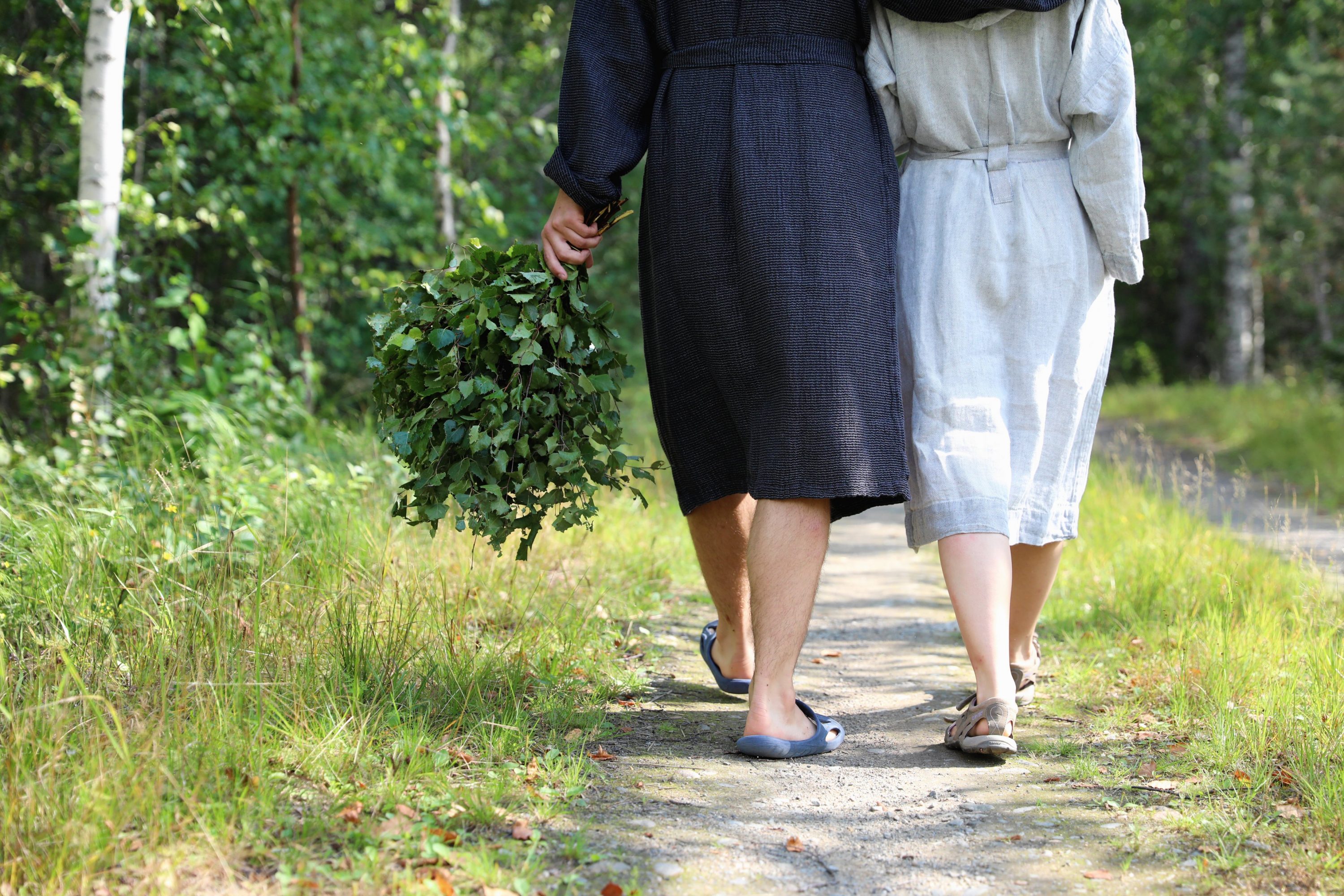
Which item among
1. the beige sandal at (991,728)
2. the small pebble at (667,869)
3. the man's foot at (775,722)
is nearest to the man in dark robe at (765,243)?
the man's foot at (775,722)

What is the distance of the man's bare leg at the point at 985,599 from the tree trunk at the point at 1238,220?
1053cm

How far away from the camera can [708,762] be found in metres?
2.33

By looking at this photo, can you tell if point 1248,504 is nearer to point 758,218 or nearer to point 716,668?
point 716,668

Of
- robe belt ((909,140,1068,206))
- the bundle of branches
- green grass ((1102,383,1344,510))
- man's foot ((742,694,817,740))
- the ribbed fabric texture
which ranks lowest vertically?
green grass ((1102,383,1344,510))

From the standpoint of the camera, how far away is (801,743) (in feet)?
7.79

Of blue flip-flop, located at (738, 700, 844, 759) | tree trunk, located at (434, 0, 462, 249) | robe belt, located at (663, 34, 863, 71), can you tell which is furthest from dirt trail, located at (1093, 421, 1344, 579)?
tree trunk, located at (434, 0, 462, 249)

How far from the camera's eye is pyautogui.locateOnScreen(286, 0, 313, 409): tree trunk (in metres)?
5.86

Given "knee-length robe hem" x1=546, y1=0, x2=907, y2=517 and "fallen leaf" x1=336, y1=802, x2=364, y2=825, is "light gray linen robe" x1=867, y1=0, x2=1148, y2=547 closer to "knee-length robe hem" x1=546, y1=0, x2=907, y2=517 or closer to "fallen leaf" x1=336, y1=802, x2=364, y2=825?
"knee-length robe hem" x1=546, y1=0, x2=907, y2=517

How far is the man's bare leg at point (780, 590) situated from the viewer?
233 centimetres

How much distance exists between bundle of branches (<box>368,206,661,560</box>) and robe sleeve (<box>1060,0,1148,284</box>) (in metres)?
1.10

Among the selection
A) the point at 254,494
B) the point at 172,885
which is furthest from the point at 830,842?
the point at 254,494

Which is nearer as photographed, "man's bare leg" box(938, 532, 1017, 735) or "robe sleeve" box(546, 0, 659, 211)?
"man's bare leg" box(938, 532, 1017, 735)

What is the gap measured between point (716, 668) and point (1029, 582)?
82cm

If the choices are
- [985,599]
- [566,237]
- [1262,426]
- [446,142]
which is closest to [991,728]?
[985,599]
